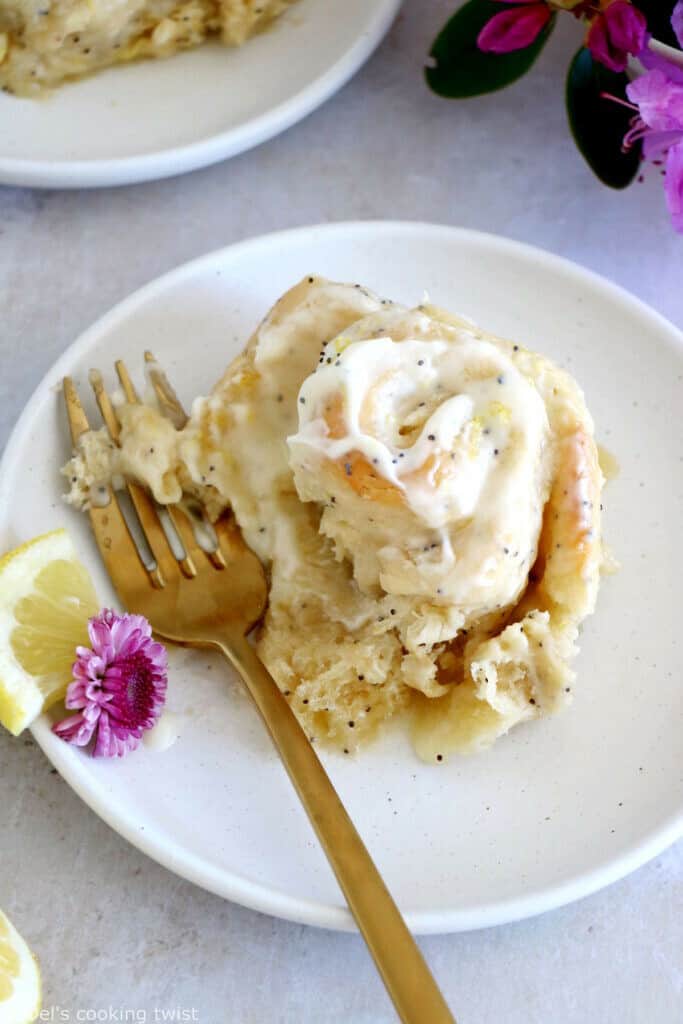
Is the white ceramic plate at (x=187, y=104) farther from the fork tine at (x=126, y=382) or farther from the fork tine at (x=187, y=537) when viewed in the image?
the fork tine at (x=187, y=537)

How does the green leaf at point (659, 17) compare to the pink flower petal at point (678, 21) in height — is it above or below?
below

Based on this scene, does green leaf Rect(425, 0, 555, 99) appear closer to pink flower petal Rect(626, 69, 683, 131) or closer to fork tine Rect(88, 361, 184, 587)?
pink flower petal Rect(626, 69, 683, 131)

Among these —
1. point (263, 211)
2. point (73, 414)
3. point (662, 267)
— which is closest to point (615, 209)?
point (662, 267)

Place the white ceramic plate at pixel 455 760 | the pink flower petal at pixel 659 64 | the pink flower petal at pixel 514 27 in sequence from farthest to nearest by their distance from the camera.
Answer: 1. the pink flower petal at pixel 514 27
2. the pink flower petal at pixel 659 64
3. the white ceramic plate at pixel 455 760

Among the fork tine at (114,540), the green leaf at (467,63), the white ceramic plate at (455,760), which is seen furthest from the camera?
the green leaf at (467,63)

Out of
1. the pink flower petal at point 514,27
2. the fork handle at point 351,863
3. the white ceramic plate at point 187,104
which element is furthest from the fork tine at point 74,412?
the pink flower petal at point 514,27

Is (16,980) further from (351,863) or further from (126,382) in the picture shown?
(126,382)
